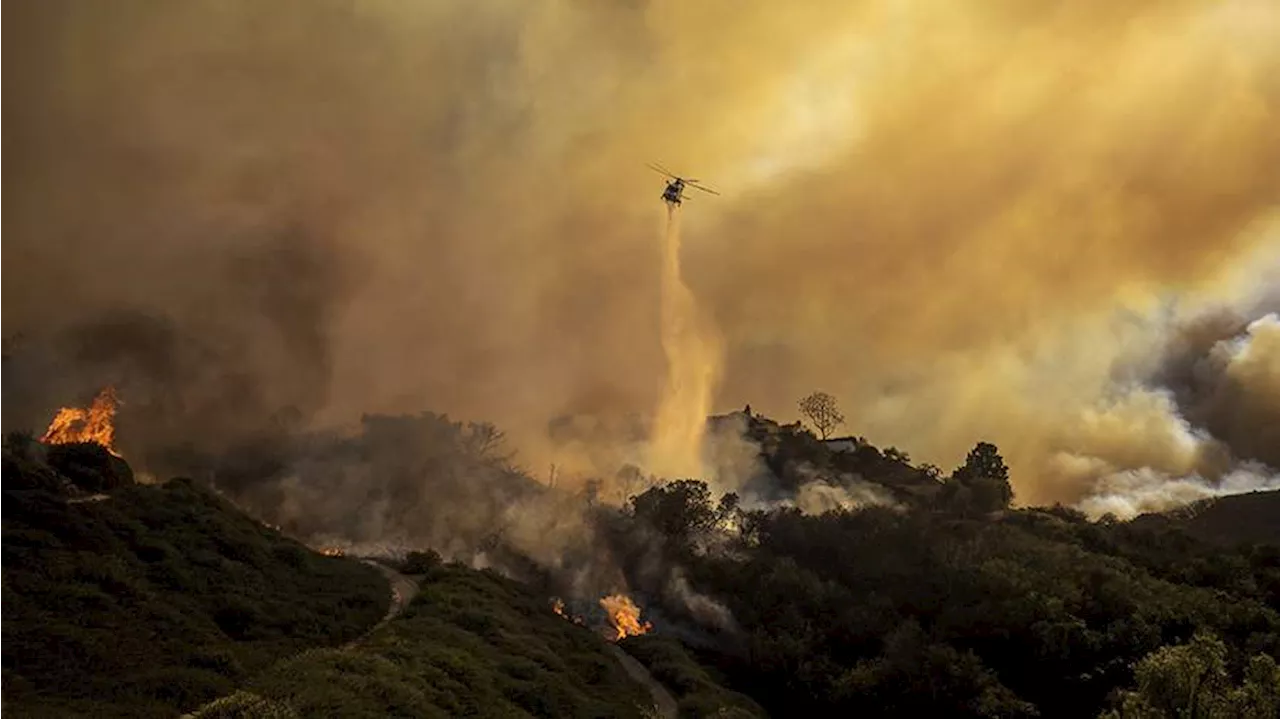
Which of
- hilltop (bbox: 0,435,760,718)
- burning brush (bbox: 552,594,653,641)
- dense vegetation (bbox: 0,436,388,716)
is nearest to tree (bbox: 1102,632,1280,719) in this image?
hilltop (bbox: 0,435,760,718)

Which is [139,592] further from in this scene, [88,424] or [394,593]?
[88,424]

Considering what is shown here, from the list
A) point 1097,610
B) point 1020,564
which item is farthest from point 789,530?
point 1097,610

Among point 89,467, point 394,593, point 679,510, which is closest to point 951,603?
point 679,510

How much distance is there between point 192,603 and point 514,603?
140 ft

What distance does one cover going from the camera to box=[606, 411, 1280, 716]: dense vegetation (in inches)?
3693

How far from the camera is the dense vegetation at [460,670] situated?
47406 millimetres

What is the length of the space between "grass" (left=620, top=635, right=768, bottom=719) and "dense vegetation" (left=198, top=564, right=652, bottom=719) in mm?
6212

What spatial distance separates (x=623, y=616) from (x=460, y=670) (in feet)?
222

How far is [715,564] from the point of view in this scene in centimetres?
14162

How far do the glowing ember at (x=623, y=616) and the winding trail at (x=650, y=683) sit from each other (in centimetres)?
1434

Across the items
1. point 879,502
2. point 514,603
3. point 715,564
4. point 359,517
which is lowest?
point 514,603

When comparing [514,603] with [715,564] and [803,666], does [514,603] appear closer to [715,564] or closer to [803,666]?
[803,666]

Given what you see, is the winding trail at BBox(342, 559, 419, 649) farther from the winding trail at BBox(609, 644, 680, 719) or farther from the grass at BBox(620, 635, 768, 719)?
the grass at BBox(620, 635, 768, 719)

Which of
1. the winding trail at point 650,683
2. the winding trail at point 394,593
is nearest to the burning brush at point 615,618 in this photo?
the winding trail at point 650,683
